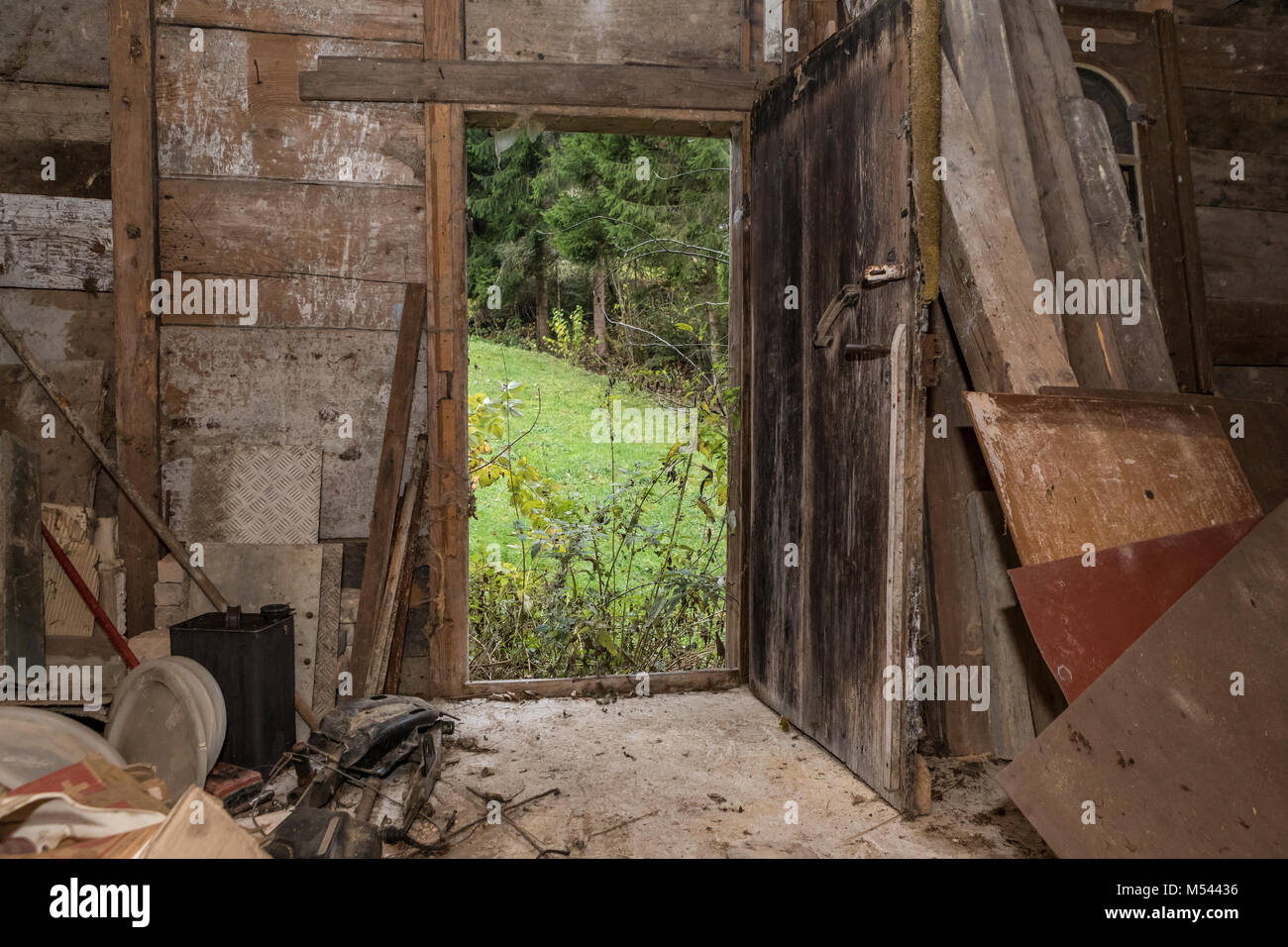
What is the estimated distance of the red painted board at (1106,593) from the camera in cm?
197

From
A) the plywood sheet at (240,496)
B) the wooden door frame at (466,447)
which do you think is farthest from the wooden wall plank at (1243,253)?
the plywood sheet at (240,496)

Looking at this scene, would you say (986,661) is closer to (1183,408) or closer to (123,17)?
(1183,408)

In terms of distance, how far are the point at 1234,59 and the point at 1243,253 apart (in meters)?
0.78

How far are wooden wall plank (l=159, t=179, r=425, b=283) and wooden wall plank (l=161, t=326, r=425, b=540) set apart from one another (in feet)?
0.85

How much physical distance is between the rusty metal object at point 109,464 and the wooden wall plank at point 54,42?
3.10ft

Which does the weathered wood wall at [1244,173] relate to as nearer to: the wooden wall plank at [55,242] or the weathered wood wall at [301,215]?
the weathered wood wall at [301,215]

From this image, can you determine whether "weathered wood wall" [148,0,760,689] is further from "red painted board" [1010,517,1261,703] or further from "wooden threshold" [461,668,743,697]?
"red painted board" [1010,517,1261,703]

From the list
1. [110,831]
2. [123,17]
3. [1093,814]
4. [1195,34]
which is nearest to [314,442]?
[123,17]

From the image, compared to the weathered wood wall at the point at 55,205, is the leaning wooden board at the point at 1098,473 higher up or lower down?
lower down

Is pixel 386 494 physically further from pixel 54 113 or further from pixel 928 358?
pixel 928 358

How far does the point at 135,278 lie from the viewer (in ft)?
10.7

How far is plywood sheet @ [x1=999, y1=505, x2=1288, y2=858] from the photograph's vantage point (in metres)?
1.62

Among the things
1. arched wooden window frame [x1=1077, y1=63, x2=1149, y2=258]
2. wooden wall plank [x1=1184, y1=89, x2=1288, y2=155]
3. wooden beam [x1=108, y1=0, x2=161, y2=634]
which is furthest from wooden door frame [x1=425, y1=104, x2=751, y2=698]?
wooden wall plank [x1=1184, y1=89, x2=1288, y2=155]

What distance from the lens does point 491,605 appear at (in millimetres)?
4367
